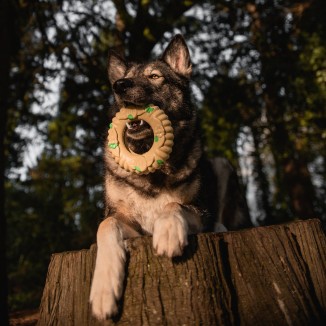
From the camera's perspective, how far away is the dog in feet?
6.70

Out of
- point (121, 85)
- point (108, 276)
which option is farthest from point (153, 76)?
point (108, 276)

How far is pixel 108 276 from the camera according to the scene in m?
2.02

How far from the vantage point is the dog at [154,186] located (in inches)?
80.4

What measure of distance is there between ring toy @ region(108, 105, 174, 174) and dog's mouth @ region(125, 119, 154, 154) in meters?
0.08

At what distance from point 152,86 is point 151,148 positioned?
3.22 feet

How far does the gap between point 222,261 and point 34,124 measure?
7.08m

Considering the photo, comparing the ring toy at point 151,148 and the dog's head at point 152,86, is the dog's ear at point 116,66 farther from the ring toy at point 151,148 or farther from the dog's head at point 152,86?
the ring toy at point 151,148

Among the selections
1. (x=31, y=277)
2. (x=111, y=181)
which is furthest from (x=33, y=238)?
(x=111, y=181)

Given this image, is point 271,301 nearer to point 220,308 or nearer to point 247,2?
point 220,308

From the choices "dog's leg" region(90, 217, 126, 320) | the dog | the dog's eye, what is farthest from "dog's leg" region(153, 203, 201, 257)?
the dog's eye

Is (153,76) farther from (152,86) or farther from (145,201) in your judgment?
(145,201)

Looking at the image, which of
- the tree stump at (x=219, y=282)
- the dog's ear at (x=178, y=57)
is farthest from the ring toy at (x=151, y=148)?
the dog's ear at (x=178, y=57)

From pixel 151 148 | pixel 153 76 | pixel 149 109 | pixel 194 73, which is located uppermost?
pixel 194 73

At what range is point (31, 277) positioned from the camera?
8.92 m
